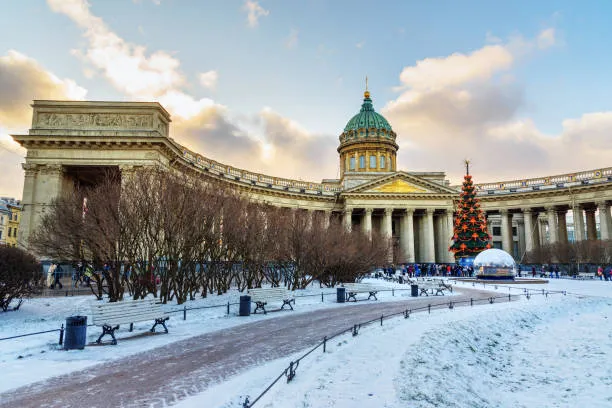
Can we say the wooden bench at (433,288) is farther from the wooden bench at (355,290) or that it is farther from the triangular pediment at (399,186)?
the triangular pediment at (399,186)

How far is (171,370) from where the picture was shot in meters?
8.14

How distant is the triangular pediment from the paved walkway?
154ft

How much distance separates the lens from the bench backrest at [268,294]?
16.1m

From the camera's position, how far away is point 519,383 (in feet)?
32.6

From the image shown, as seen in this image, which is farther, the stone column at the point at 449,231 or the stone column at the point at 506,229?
the stone column at the point at 506,229

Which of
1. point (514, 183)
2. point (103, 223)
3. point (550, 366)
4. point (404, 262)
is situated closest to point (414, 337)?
point (550, 366)

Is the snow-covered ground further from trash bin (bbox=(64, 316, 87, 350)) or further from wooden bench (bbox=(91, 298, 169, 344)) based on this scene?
wooden bench (bbox=(91, 298, 169, 344))

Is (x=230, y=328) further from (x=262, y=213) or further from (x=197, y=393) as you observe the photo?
(x=262, y=213)

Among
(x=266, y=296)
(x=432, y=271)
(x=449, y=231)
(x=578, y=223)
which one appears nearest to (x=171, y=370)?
(x=266, y=296)

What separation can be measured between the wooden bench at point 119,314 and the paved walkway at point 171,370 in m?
1.46

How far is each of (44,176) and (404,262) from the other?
43.5m

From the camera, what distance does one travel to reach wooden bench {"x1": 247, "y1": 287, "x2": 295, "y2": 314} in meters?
16.0

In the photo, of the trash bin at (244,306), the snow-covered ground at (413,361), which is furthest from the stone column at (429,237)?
the trash bin at (244,306)

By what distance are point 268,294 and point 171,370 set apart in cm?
865
